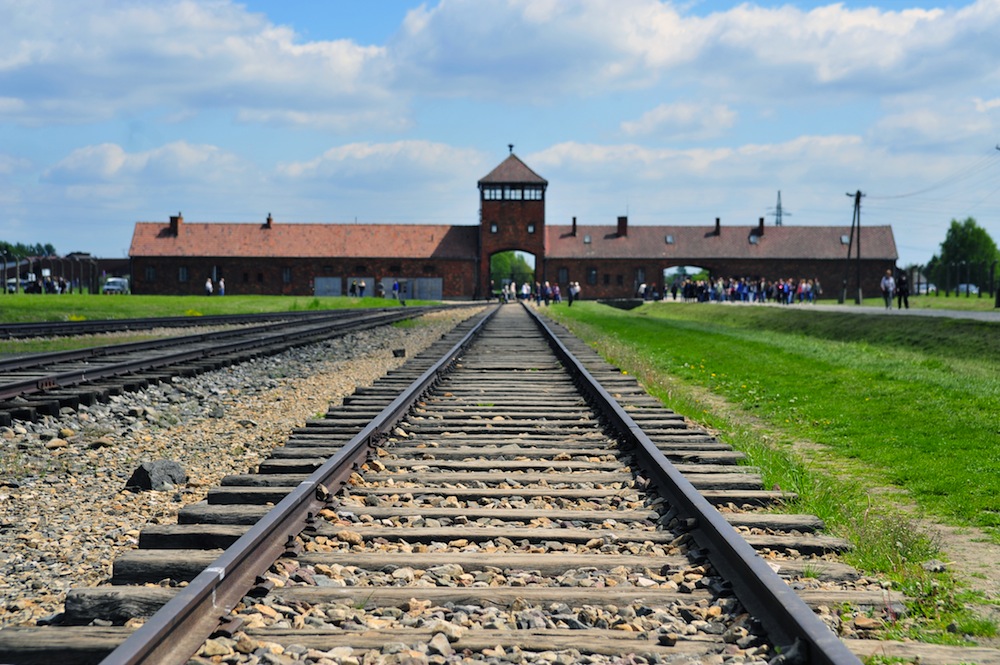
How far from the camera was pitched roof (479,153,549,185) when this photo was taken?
77.1 metres

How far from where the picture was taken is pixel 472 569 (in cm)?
400

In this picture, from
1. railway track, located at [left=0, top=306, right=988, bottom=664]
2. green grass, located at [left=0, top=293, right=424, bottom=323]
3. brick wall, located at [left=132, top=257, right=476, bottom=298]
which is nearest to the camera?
railway track, located at [left=0, top=306, right=988, bottom=664]

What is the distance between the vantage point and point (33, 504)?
5.60 m

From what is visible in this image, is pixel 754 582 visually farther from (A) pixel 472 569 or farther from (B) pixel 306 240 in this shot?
(B) pixel 306 240

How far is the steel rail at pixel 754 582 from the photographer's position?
2.85 meters

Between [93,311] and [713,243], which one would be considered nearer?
[93,311]

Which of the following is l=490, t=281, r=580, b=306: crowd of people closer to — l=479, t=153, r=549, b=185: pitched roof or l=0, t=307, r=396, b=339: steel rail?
l=479, t=153, r=549, b=185: pitched roof

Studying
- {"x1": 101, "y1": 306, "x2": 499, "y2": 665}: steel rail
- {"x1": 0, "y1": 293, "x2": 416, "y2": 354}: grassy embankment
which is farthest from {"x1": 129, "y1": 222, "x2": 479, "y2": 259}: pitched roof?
{"x1": 101, "y1": 306, "x2": 499, "y2": 665}: steel rail

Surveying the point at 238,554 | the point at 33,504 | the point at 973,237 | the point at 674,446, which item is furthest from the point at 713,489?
the point at 973,237

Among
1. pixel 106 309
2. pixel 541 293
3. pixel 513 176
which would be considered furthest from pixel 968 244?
pixel 106 309

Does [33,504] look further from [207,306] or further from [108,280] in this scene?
[108,280]

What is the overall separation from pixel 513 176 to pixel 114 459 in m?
72.0

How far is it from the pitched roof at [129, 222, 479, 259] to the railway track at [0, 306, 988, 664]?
71464mm

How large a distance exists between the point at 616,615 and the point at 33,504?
383 centimetres
